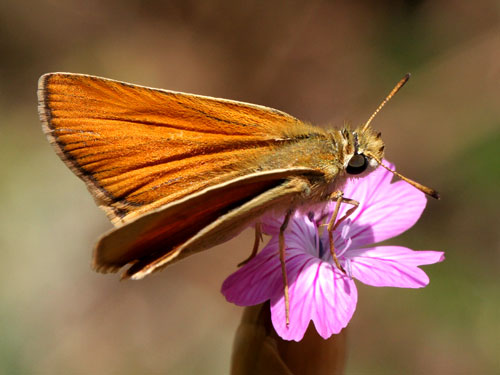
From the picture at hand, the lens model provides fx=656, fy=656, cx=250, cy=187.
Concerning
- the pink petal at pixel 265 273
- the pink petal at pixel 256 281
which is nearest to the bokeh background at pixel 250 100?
the pink petal at pixel 265 273

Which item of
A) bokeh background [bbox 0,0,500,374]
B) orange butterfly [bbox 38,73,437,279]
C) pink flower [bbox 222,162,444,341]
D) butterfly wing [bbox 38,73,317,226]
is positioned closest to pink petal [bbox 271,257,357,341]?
pink flower [bbox 222,162,444,341]

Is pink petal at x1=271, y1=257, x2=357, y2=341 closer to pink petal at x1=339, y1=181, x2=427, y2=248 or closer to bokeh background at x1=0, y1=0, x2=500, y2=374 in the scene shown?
pink petal at x1=339, y1=181, x2=427, y2=248

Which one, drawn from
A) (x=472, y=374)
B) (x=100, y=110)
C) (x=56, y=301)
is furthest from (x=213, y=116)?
(x=472, y=374)

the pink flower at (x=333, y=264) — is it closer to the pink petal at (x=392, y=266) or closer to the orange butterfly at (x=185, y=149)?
the pink petal at (x=392, y=266)

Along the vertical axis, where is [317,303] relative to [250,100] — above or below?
below

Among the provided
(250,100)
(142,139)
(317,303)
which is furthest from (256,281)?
(250,100)

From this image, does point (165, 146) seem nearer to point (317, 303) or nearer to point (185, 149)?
point (185, 149)

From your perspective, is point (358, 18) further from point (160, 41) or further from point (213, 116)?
point (213, 116)
